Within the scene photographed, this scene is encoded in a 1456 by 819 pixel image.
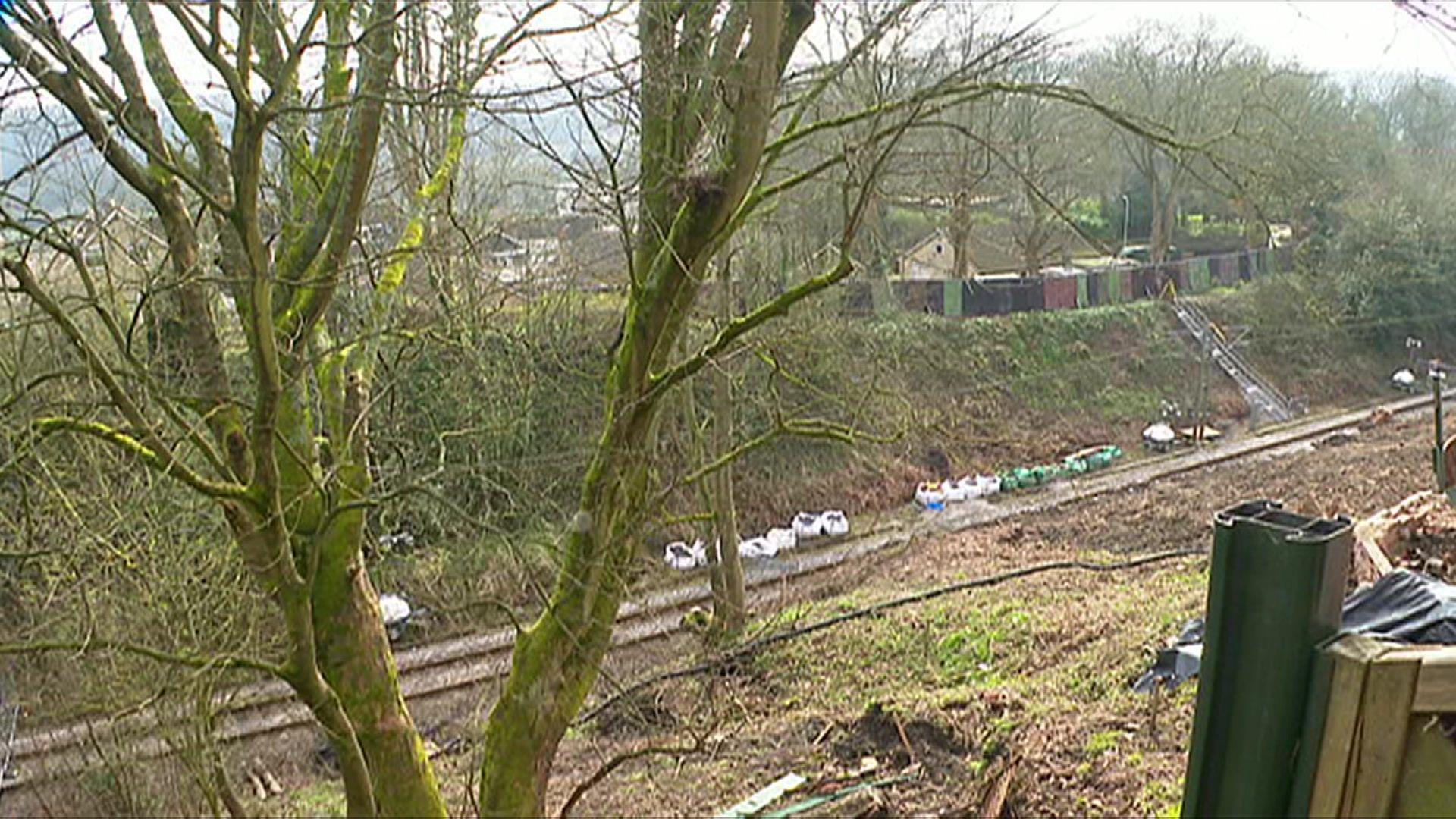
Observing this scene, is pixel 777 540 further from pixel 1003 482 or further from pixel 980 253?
pixel 980 253

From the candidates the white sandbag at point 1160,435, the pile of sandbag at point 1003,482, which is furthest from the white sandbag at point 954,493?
the white sandbag at point 1160,435

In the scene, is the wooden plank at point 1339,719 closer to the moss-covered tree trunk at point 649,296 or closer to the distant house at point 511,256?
the moss-covered tree trunk at point 649,296

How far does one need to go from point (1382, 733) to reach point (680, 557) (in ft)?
53.6

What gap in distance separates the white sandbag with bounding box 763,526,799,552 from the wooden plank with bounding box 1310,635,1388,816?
17008 mm

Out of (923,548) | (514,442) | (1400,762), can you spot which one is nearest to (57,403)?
(1400,762)

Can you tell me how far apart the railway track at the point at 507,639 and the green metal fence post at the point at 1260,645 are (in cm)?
813

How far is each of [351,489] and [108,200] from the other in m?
2.18

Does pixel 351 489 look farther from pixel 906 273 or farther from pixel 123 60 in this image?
pixel 906 273

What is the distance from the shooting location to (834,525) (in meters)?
19.7

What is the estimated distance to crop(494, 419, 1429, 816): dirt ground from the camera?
5.40 meters

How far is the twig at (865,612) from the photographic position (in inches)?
460

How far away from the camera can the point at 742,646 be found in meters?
12.1

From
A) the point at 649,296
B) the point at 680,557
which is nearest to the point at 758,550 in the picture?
the point at 680,557

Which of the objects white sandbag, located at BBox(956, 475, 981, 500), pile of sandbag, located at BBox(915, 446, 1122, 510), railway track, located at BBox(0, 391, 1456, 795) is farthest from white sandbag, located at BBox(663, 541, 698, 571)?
white sandbag, located at BBox(956, 475, 981, 500)
